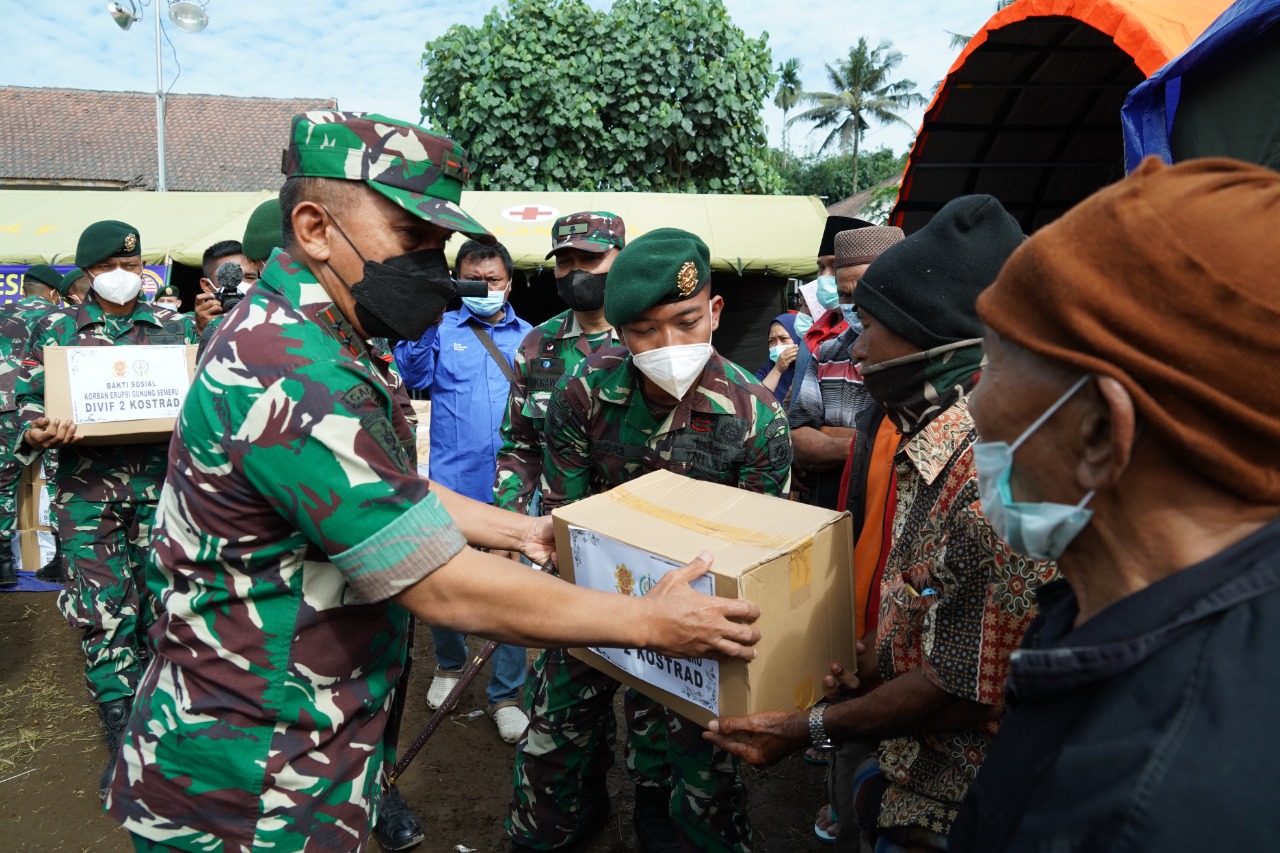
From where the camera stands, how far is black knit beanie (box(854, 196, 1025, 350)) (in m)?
1.87

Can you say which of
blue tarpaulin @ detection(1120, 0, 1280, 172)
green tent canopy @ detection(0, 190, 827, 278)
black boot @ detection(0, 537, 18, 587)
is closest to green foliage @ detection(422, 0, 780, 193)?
green tent canopy @ detection(0, 190, 827, 278)

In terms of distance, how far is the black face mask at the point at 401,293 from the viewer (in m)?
1.81

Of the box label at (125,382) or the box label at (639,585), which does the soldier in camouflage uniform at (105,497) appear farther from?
the box label at (639,585)

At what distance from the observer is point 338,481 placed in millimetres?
1511

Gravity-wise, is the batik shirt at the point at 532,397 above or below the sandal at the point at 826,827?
above

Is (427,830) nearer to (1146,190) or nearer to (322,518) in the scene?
(322,518)

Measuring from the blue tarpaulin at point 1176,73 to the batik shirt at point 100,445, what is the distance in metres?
4.82

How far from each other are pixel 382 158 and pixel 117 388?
318 cm

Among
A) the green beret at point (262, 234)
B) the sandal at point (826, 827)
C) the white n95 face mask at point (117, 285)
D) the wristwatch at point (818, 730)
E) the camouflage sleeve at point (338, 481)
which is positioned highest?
the camouflage sleeve at point (338, 481)

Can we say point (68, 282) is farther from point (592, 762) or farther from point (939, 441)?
point (939, 441)

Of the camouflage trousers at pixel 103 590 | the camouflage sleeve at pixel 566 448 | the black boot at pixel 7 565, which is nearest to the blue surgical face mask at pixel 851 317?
the camouflage sleeve at pixel 566 448

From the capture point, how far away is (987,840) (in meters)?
1.05

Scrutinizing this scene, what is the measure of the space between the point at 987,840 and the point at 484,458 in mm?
3739

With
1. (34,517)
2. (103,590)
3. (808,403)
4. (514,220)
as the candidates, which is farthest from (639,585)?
(514,220)
